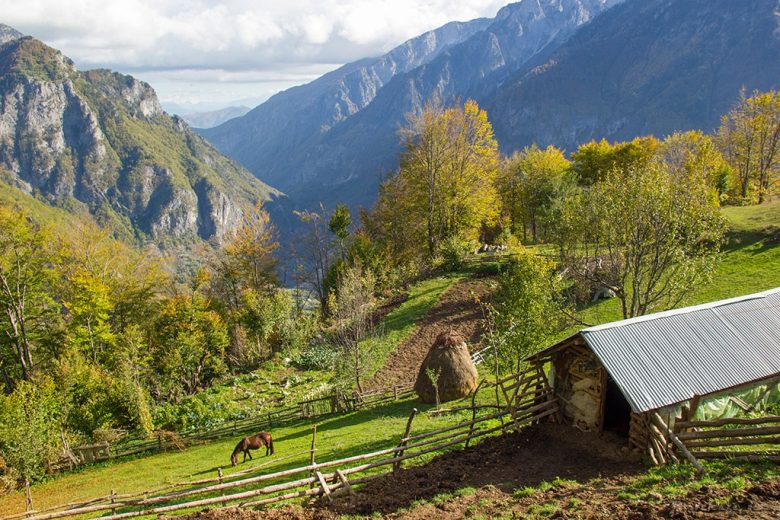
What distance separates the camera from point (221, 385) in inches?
1379

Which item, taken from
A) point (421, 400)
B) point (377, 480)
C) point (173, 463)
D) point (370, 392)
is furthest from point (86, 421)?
point (377, 480)

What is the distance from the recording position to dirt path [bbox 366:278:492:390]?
3073 centimetres

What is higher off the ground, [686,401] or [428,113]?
[428,113]

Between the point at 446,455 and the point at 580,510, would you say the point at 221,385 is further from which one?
the point at 580,510

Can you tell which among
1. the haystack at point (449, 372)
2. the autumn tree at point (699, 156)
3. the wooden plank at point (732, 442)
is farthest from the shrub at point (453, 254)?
the wooden plank at point (732, 442)

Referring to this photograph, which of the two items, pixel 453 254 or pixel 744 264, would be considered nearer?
pixel 744 264

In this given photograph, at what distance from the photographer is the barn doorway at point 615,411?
15.5 metres

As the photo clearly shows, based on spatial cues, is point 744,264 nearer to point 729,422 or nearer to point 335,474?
point 729,422

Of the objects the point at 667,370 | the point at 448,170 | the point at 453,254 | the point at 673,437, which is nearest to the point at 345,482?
the point at 673,437

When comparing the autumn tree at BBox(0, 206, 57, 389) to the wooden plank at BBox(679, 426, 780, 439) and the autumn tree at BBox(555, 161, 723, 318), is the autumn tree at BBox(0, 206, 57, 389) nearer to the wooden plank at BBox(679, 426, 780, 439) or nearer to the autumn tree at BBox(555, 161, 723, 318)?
the autumn tree at BBox(555, 161, 723, 318)

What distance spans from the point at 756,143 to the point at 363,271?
43.5 m

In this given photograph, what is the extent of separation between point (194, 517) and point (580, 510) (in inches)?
354

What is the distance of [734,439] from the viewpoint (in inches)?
487

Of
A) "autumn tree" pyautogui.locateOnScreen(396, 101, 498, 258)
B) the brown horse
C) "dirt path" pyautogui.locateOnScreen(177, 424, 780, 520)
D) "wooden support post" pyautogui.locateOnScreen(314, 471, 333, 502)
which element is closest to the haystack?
the brown horse
